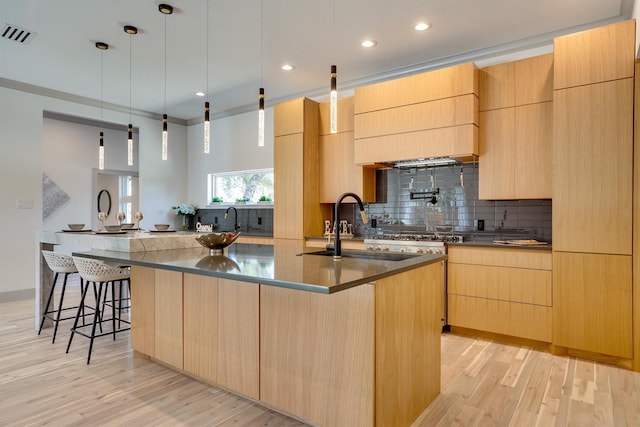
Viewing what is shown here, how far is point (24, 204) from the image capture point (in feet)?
16.9

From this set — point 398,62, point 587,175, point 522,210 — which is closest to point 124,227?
point 398,62

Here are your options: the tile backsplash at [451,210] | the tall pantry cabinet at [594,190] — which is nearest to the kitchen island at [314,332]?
the tall pantry cabinet at [594,190]

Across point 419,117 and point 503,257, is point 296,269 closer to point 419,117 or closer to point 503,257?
point 503,257

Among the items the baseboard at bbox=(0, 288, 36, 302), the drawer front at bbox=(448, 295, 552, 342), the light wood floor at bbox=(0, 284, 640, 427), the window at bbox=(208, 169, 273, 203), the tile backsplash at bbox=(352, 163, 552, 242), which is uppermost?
the window at bbox=(208, 169, 273, 203)

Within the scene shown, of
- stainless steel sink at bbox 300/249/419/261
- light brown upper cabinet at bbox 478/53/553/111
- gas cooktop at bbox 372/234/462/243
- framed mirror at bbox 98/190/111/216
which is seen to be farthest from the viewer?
framed mirror at bbox 98/190/111/216

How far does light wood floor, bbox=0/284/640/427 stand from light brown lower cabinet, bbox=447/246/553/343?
0.81 feet

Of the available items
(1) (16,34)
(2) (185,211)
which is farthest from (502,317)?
(1) (16,34)

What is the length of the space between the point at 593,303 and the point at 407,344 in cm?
194

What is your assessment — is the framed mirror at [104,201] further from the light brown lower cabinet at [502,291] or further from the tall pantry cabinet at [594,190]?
the tall pantry cabinet at [594,190]

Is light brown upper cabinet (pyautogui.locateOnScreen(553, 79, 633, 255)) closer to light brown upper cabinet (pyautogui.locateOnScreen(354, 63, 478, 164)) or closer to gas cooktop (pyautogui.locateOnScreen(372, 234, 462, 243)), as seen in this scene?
light brown upper cabinet (pyautogui.locateOnScreen(354, 63, 478, 164))

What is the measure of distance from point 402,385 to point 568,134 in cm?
249

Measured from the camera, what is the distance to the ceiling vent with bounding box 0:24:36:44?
3609 mm

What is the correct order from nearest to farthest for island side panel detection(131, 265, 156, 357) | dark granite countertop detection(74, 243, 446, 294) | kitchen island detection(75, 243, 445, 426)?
dark granite countertop detection(74, 243, 446, 294) → kitchen island detection(75, 243, 445, 426) → island side panel detection(131, 265, 156, 357)

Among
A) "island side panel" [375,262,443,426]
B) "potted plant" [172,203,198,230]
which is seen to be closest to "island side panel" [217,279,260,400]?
"island side panel" [375,262,443,426]
